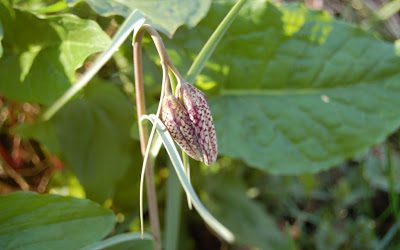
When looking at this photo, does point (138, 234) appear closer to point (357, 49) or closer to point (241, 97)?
point (241, 97)

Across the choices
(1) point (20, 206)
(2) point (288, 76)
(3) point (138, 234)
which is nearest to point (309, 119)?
(2) point (288, 76)

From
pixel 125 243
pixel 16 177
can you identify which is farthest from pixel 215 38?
pixel 16 177

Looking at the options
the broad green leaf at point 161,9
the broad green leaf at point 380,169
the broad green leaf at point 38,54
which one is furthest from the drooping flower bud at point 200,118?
the broad green leaf at point 380,169

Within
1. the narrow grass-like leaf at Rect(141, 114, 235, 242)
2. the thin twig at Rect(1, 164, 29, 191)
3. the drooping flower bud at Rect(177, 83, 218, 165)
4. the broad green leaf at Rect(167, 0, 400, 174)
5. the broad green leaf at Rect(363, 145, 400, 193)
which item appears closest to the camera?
the narrow grass-like leaf at Rect(141, 114, 235, 242)

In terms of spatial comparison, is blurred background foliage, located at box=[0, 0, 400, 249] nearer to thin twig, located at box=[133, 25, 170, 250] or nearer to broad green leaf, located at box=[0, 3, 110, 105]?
broad green leaf, located at box=[0, 3, 110, 105]

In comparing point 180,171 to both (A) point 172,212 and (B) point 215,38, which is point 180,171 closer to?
(B) point 215,38

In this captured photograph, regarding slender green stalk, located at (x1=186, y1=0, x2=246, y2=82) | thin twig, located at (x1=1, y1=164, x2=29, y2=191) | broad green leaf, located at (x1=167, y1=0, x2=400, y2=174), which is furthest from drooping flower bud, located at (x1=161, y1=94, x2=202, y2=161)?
thin twig, located at (x1=1, y1=164, x2=29, y2=191)
